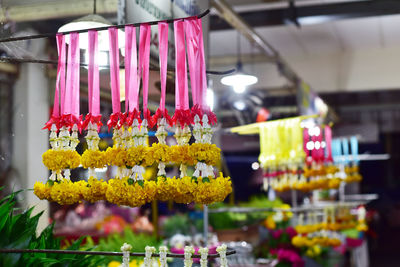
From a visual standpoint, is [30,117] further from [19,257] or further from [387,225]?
[387,225]

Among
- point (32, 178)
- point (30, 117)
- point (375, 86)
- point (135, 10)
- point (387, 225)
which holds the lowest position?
point (387, 225)

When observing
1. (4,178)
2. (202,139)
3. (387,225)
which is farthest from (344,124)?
(202,139)

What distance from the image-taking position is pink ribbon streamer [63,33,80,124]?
2.72 meters

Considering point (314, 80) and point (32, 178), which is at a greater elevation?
point (314, 80)

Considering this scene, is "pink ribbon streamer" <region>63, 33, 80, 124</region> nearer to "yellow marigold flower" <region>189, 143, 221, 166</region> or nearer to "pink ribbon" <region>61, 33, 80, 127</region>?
"pink ribbon" <region>61, 33, 80, 127</region>

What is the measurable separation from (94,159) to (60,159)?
0.53 ft

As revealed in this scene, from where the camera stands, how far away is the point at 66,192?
2510 millimetres

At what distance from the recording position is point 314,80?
10.9 meters

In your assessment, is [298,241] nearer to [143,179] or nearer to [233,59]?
[143,179]

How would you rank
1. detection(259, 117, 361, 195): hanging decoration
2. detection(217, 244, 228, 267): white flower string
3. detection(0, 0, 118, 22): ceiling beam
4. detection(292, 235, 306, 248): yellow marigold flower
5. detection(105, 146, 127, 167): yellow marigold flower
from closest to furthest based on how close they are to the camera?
detection(217, 244, 228, 267): white flower string, detection(105, 146, 127, 167): yellow marigold flower, detection(0, 0, 118, 22): ceiling beam, detection(259, 117, 361, 195): hanging decoration, detection(292, 235, 306, 248): yellow marigold flower

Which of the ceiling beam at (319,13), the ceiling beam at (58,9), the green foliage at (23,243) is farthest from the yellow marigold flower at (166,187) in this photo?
the ceiling beam at (319,13)

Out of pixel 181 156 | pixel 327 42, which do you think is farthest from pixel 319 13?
pixel 181 156

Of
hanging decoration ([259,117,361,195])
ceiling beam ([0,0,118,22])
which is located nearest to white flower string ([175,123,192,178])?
ceiling beam ([0,0,118,22])

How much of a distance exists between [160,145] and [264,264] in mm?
3721
